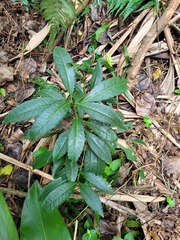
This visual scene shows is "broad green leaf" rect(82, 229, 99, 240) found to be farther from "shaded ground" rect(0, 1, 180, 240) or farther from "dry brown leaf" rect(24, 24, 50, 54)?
"dry brown leaf" rect(24, 24, 50, 54)

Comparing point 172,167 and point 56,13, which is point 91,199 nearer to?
point 172,167

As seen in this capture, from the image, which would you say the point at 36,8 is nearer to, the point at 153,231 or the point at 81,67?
the point at 81,67

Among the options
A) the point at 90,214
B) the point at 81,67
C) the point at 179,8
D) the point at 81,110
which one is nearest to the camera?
the point at 81,110

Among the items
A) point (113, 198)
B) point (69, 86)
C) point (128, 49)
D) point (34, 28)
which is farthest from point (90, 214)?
point (34, 28)

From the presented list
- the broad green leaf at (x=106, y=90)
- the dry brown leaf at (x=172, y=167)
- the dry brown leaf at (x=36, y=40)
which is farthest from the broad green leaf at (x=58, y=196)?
the dry brown leaf at (x=36, y=40)

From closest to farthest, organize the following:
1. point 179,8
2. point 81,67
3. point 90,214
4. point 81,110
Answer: point 81,110 < point 90,214 < point 81,67 < point 179,8

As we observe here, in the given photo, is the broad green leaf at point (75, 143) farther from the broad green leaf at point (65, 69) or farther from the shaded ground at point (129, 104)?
the shaded ground at point (129, 104)
